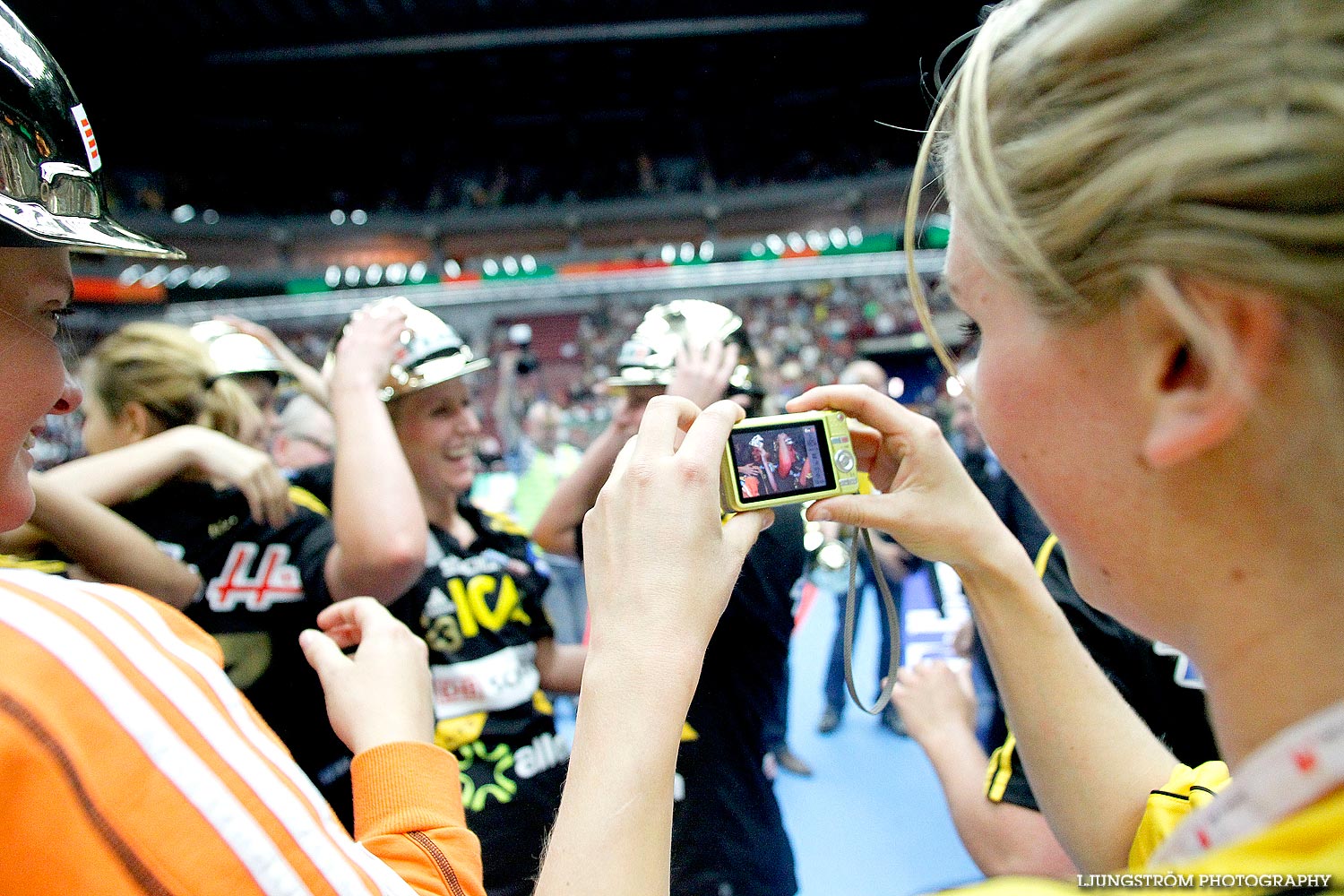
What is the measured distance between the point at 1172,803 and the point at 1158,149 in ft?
2.07

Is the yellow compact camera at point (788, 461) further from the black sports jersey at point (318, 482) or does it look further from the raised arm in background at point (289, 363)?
the raised arm in background at point (289, 363)

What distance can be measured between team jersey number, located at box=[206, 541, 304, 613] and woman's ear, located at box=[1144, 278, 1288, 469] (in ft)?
5.14

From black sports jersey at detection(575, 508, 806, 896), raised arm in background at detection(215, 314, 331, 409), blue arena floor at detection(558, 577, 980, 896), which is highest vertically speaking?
raised arm in background at detection(215, 314, 331, 409)

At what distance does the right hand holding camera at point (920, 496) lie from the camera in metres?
0.84

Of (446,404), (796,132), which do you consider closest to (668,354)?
(446,404)

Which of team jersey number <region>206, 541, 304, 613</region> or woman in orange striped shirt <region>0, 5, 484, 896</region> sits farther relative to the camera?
team jersey number <region>206, 541, 304, 613</region>

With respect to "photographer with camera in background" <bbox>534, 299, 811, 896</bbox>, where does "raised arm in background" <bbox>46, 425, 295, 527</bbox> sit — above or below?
above

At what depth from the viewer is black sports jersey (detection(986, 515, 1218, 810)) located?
1.07m

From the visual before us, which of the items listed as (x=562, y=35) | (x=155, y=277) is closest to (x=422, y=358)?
(x=562, y=35)

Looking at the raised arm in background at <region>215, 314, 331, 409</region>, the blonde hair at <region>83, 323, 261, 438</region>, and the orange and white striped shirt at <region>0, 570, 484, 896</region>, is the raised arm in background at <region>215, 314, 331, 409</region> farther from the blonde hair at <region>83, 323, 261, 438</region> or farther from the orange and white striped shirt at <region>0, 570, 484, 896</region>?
the orange and white striped shirt at <region>0, 570, 484, 896</region>

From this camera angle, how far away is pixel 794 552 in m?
1.57

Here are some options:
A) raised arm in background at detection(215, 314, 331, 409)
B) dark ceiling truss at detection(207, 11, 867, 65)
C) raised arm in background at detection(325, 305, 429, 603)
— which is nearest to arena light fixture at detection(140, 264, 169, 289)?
dark ceiling truss at detection(207, 11, 867, 65)

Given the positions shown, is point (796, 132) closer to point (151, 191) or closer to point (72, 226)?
point (151, 191)

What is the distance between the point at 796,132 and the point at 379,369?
2054cm
